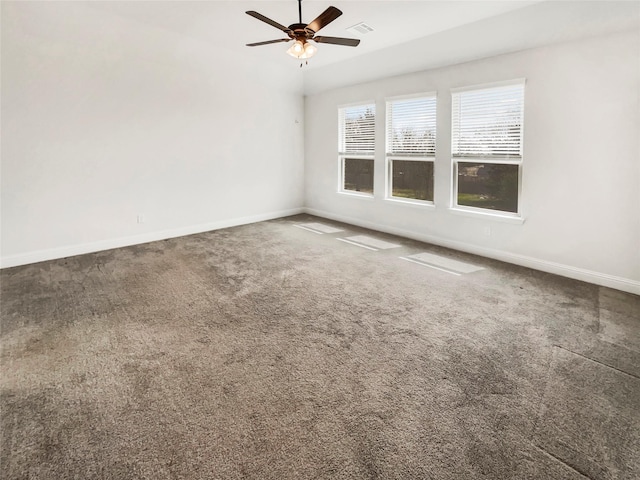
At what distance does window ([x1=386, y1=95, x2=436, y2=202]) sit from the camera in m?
5.51

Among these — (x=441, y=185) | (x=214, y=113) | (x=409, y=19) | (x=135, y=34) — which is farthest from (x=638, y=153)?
(x=135, y=34)

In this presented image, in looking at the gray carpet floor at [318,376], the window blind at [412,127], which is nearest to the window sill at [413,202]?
the window blind at [412,127]

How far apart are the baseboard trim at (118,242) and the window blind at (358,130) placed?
197cm

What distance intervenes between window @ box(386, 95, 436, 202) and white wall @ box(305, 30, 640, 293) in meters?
0.24

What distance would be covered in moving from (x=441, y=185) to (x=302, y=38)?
2.78m

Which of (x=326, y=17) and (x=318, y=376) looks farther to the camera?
(x=326, y=17)

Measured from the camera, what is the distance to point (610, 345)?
2.73 meters

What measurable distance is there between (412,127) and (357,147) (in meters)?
1.25

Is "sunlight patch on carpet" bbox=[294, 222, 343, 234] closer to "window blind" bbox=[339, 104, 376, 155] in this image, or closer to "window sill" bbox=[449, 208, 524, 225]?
"window blind" bbox=[339, 104, 376, 155]

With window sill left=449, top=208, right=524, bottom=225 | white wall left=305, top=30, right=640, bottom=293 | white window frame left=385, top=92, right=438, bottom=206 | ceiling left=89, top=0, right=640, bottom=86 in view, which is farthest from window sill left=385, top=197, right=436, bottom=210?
ceiling left=89, top=0, right=640, bottom=86

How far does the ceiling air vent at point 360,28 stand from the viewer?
15.0 ft

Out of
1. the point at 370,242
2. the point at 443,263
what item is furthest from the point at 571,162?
the point at 370,242

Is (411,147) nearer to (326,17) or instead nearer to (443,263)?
(443,263)

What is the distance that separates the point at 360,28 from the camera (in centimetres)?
466
